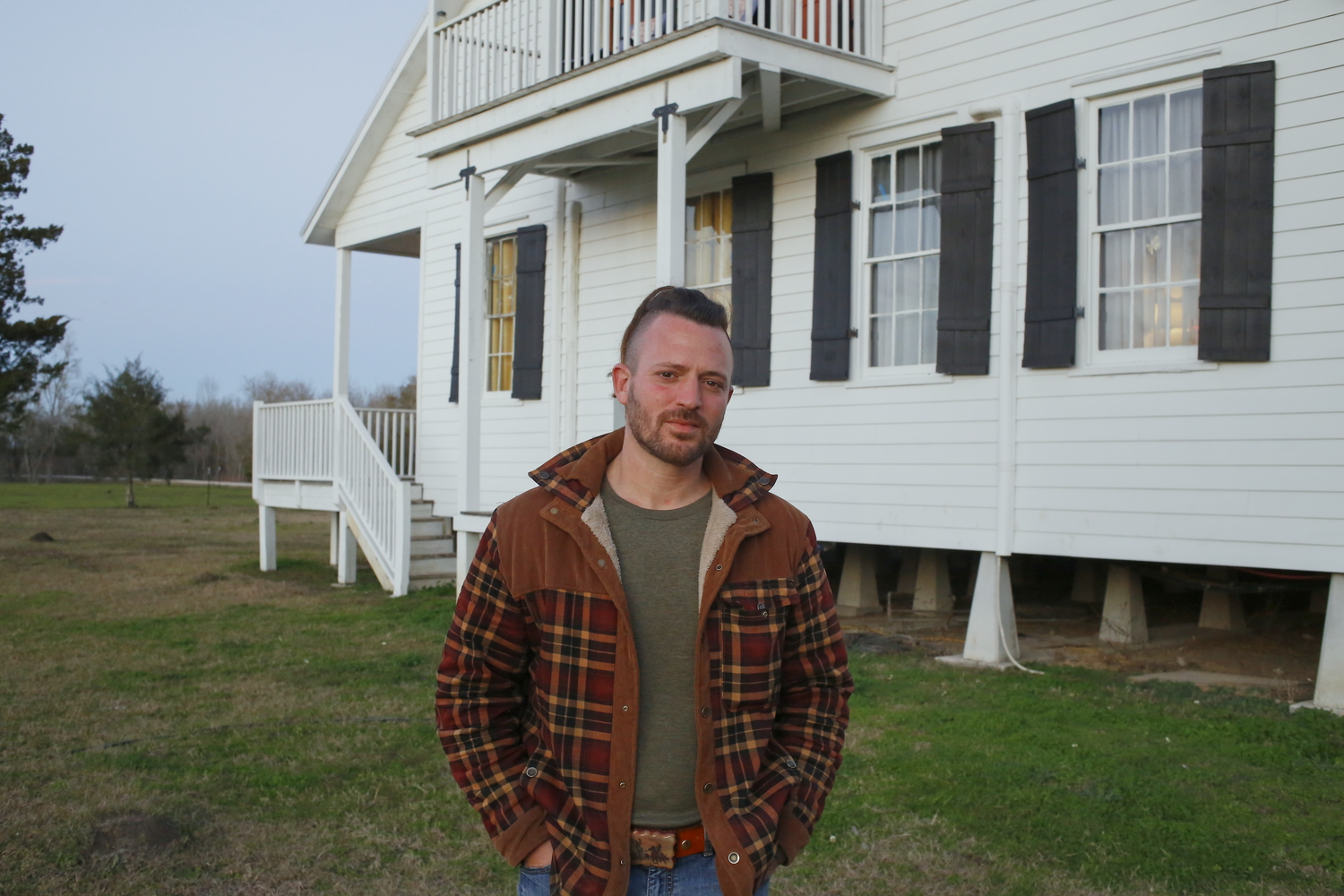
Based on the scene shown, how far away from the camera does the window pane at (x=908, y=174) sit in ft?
29.5

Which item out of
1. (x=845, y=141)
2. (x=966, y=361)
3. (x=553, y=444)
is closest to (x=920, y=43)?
(x=845, y=141)

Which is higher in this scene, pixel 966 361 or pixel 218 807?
pixel 966 361

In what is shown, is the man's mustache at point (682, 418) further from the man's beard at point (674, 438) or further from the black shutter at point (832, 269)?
the black shutter at point (832, 269)

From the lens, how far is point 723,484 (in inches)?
95.7

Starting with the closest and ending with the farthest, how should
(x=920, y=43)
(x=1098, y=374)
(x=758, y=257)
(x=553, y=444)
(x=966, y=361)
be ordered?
(x=1098, y=374) < (x=966, y=361) < (x=920, y=43) < (x=758, y=257) < (x=553, y=444)

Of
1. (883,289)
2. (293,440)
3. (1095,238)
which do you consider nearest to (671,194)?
(883,289)

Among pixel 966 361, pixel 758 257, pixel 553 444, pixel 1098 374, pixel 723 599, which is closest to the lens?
pixel 723 599

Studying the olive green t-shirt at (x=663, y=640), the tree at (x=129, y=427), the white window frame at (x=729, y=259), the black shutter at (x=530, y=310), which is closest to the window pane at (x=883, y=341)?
the white window frame at (x=729, y=259)

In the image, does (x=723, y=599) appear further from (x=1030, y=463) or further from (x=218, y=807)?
(x=1030, y=463)

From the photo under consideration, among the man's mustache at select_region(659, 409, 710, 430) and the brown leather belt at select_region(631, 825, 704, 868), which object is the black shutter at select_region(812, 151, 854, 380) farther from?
the brown leather belt at select_region(631, 825, 704, 868)

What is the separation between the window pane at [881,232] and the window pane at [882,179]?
A: 0.10 m

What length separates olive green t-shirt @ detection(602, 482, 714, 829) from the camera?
2260 mm

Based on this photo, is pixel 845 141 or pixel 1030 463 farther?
pixel 845 141

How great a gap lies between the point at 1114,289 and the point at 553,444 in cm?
624
